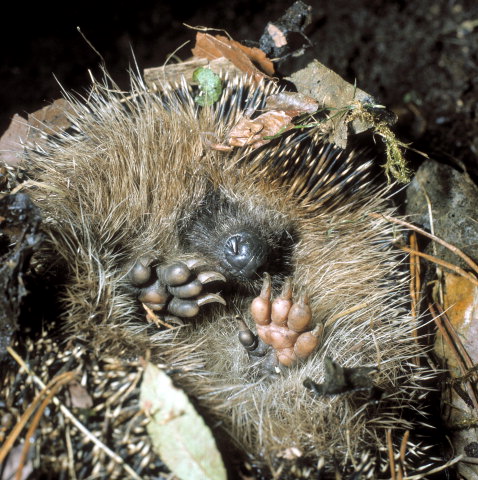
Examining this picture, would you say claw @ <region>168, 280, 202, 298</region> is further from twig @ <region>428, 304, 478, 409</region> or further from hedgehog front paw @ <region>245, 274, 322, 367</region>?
twig @ <region>428, 304, 478, 409</region>

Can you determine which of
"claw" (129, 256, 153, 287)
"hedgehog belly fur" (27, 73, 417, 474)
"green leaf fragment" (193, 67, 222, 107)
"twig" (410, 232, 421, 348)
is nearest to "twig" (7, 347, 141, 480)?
"hedgehog belly fur" (27, 73, 417, 474)

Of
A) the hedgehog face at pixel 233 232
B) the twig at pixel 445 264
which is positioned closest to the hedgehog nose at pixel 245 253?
the hedgehog face at pixel 233 232

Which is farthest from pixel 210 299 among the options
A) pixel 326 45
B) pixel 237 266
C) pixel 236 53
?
pixel 326 45

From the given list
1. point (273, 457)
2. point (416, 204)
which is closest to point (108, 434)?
point (273, 457)

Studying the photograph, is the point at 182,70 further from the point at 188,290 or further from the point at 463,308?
the point at 463,308

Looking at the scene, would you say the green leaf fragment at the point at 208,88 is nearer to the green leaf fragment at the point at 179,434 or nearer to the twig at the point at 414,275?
the twig at the point at 414,275

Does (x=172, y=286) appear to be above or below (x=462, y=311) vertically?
below
